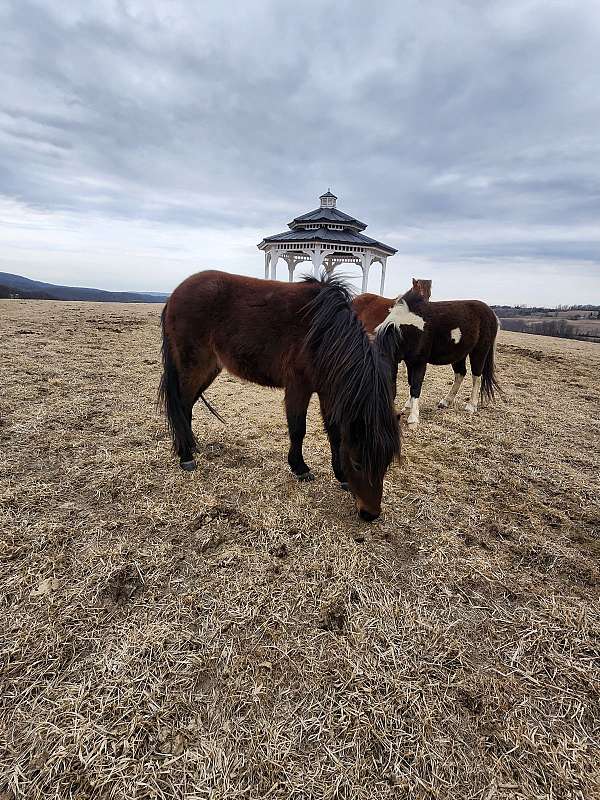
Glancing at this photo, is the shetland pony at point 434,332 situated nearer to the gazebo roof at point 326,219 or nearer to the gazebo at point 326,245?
A: the gazebo at point 326,245

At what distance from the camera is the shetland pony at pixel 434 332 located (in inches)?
171

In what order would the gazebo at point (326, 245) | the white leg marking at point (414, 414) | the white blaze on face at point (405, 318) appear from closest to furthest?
1. the white blaze on face at point (405, 318)
2. the white leg marking at point (414, 414)
3. the gazebo at point (326, 245)

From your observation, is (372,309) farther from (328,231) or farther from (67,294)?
(67,294)

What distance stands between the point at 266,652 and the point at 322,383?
68.3 inches

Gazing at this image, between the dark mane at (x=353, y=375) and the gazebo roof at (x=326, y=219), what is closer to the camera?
the dark mane at (x=353, y=375)

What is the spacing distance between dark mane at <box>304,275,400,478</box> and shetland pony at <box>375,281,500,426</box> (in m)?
1.37

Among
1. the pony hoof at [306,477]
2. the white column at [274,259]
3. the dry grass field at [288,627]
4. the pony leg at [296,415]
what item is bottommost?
the dry grass field at [288,627]

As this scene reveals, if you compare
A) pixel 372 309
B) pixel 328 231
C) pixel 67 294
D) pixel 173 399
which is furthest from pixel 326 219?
pixel 67 294

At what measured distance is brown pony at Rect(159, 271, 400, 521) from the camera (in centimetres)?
228

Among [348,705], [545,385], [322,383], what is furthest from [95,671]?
[545,385]

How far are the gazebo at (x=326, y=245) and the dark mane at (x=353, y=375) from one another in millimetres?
9837

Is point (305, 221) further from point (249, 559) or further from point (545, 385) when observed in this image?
point (249, 559)

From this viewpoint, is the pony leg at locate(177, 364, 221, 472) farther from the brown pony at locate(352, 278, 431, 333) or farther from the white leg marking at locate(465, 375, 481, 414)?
the white leg marking at locate(465, 375, 481, 414)

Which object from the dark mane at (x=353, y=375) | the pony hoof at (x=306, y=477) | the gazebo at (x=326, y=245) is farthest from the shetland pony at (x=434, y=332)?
the gazebo at (x=326, y=245)
